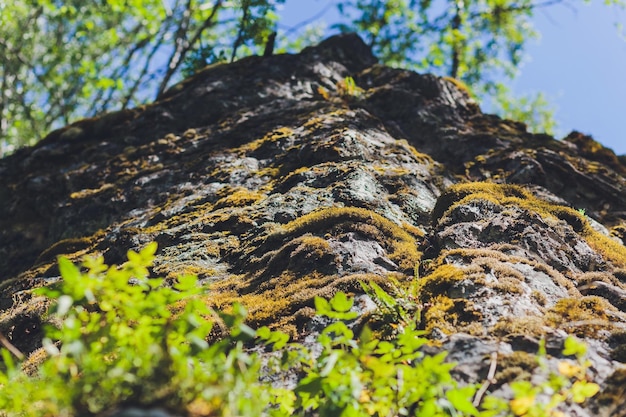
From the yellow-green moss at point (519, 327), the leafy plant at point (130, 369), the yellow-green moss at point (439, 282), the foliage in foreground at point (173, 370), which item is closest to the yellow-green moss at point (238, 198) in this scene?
the yellow-green moss at point (439, 282)

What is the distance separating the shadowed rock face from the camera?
523 centimetres

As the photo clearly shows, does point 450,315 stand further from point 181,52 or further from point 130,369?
point 181,52

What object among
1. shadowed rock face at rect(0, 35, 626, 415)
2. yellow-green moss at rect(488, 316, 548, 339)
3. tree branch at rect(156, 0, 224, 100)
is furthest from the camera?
tree branch at rect(156, 0, 224, 100)

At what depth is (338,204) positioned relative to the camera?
7840mm

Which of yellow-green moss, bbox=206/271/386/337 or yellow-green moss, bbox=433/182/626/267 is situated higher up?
yellow-green moss, bbox=433/182/626/267

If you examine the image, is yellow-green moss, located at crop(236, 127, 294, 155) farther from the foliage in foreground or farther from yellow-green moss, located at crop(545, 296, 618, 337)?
the foliage in foreground

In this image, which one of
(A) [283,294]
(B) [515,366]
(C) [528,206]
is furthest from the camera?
(C) [528,206]

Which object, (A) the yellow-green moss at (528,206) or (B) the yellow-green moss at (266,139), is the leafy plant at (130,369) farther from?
(B) the yellow-green moss at (266,139)

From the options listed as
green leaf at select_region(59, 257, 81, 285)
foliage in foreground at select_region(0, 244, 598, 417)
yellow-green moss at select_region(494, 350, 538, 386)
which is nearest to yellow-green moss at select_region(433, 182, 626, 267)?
yellow-green moss at select_region(494, 350, 538, 386)

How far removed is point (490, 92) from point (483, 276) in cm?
2693

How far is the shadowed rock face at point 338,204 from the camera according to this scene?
5.23 meters


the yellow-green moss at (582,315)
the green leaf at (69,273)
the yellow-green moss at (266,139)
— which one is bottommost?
the green leaf at (69,273)

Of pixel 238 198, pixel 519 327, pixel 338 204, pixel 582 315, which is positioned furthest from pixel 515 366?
pixel 238 198

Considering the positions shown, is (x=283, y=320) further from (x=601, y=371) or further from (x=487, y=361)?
(x=601, y=371)
